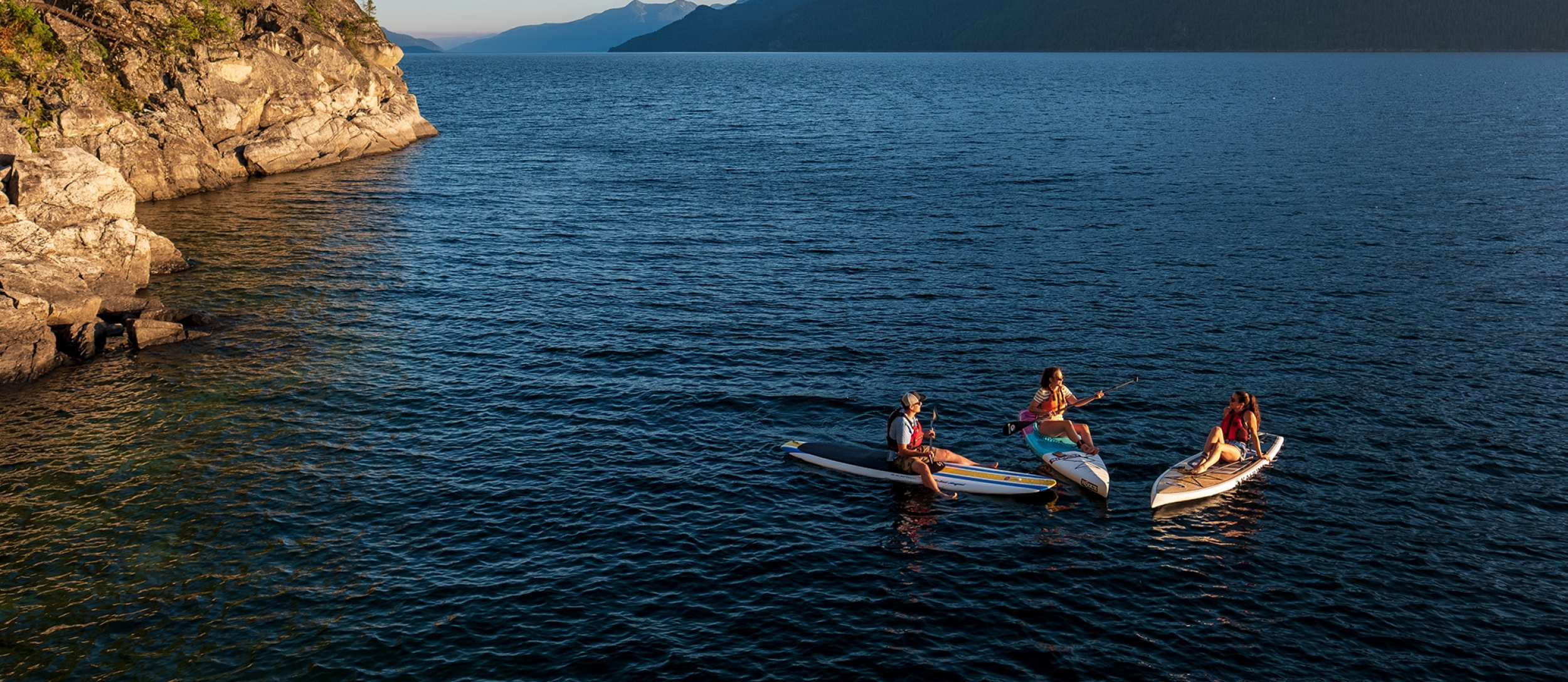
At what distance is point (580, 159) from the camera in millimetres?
85562

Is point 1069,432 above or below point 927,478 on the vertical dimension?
above

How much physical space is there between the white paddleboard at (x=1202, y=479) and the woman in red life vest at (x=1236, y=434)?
18cm

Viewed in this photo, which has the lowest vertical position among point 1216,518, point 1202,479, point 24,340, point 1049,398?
point 1216,518

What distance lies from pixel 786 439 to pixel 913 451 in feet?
15.1

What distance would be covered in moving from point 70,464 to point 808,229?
38.3 meters

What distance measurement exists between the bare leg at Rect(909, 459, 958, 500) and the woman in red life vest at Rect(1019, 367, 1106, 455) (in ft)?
12.3

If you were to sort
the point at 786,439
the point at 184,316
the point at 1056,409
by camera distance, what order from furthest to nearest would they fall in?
the point at 184,316 → the point at 786,439 → the point at 1056,409

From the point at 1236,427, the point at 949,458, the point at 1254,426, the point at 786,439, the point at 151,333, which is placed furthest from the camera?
the point at 151,333

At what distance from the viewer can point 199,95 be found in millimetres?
66312

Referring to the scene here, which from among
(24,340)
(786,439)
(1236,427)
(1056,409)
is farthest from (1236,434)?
(24,340)

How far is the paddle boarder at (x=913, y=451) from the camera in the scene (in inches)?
1021

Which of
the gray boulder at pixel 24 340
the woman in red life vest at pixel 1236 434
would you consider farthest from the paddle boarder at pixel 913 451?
the gray boulder at pixel 24 340

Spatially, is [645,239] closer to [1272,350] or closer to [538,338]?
[538,338]

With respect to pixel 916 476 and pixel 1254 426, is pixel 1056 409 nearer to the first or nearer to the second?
pixel 916 476
